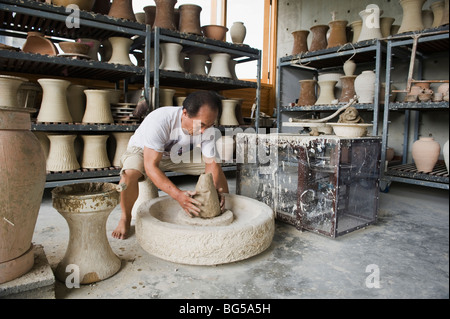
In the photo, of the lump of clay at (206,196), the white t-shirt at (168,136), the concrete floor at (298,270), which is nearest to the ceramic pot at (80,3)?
the white t-shirt at (168,136)

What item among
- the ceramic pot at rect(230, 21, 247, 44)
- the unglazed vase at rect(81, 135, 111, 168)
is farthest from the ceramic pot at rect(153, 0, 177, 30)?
the unglazed vase at rect(81, 135, 111, 168)

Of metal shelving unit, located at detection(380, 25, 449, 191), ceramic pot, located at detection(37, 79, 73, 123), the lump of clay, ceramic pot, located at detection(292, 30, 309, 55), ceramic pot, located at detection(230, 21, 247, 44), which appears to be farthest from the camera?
ceramic pot, located at detection(292, 30, 309, 55)

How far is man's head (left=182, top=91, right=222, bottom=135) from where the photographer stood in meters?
2.07

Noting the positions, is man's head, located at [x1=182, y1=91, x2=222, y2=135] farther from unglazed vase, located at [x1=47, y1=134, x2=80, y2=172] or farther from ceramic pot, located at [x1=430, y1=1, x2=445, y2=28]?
ceramic pot, located at [x1=430, y1=1, x2=445, y2=28]

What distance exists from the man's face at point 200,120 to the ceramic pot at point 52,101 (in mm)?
1820

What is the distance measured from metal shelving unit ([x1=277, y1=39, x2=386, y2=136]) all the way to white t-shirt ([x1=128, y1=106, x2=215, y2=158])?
8.56 feet

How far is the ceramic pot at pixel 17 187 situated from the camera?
1304 mm

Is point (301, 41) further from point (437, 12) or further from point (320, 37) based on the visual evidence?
point (437, 12)

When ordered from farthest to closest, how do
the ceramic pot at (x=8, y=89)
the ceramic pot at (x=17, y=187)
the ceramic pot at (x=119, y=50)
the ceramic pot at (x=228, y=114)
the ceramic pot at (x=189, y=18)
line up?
the ceramic pot at (x=228, y=114) → the ceramic pot at (x=189, y=18) → the ceramic pot at (x=119, y=50) → the ceramic pot at (x=8, y=89) → the ceramic pot at (x=17, y=187)

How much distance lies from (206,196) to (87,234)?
0.70 meters

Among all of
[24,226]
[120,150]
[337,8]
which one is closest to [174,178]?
[120,150]

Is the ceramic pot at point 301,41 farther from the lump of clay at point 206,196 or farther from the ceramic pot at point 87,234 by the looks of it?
the ceramic pot at point 87,234

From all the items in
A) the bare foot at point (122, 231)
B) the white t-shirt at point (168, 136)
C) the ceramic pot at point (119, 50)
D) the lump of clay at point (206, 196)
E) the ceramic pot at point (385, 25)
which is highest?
the ceramic pot at point (385, 25)

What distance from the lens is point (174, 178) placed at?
4.64m
